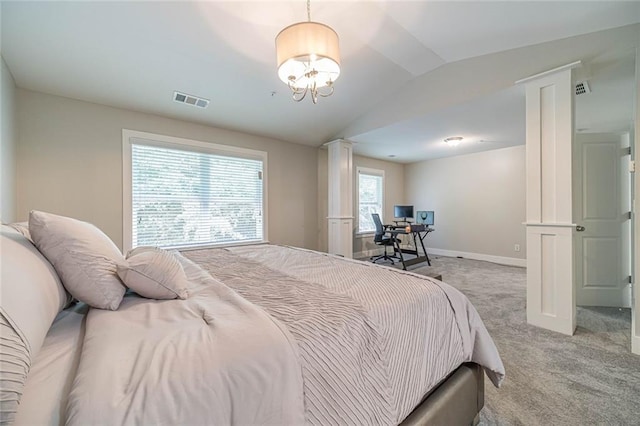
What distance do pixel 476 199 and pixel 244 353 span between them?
625cm

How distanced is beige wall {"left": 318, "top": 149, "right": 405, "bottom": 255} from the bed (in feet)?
12.4

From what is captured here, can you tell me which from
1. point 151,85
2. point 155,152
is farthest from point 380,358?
point 155,152

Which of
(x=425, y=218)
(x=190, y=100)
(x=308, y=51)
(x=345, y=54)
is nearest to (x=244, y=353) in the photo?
(x=308, y=51)

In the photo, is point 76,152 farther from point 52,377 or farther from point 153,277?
point 52,377

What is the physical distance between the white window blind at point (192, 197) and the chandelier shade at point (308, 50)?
7.59 ft

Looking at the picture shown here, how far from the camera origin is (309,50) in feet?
5.57

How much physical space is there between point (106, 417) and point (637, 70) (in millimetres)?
3545

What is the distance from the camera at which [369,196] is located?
21.0 ft

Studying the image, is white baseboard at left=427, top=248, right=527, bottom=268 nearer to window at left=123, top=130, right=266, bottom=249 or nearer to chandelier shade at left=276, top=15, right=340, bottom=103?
window at left=123, top=130, right=266, bottom=249

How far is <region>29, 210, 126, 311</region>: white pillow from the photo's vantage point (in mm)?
943

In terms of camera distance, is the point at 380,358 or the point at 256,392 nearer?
the point at 256,392

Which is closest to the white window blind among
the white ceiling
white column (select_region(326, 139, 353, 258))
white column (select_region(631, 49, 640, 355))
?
the white ceiling

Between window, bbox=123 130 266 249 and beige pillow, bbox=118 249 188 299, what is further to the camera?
window, bbox=123 130 266 249

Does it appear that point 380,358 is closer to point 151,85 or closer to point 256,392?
point 256,392
